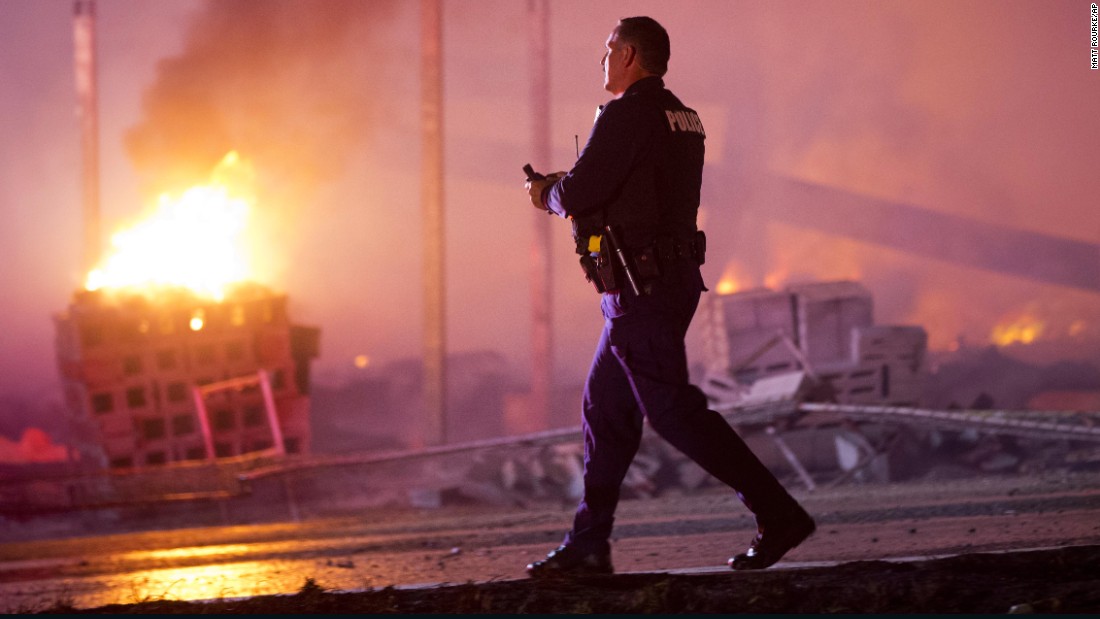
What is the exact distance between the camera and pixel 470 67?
1584 centimetres

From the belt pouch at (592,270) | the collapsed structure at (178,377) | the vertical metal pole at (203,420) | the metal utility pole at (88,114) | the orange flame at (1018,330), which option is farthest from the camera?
the metal utility pole at (88,114)

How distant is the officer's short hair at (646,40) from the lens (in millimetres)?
4207

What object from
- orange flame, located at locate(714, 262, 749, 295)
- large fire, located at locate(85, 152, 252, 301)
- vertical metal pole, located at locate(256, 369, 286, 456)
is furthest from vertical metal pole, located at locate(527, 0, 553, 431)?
vertical metal pole, located at locate(256, 369, 286, 456)

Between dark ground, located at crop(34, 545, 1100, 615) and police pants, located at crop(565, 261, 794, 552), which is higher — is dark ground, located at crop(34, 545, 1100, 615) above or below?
below

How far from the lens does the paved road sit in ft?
15.8

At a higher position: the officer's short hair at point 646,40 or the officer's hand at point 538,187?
the officer's short hair at point 646,40

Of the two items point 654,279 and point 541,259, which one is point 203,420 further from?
point 654,279

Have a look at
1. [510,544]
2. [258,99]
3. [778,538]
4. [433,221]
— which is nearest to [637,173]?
[778,538]

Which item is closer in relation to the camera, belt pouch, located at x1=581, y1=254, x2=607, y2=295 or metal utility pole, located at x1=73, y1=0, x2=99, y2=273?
belt pouch, located at x1=581, y1=254, x2=607, y2=295

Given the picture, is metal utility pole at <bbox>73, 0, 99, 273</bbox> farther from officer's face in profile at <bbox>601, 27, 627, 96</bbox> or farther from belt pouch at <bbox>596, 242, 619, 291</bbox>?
belt pouch at <bbox>596, 242, 619, 291</bbox>

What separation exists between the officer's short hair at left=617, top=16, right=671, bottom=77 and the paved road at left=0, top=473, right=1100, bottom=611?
1.69 metres

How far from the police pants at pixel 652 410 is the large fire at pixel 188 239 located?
30.3 ft

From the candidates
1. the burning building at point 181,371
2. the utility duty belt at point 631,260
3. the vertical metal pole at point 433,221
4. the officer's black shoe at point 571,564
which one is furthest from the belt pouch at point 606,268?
the vertical metal pole at point 433,221

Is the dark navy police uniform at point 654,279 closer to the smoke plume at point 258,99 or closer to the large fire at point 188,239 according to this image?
the large fire at point 188,239
